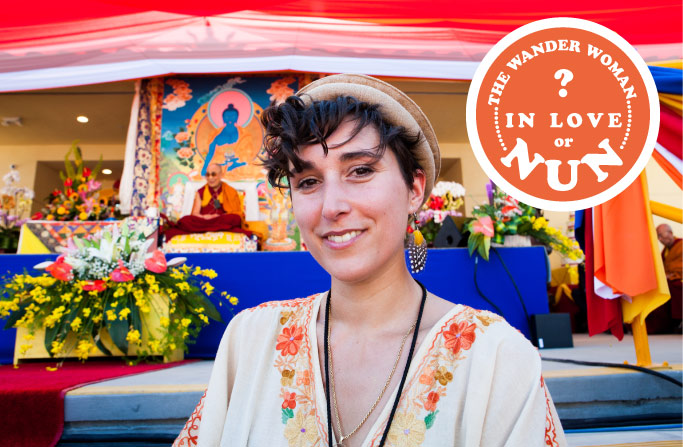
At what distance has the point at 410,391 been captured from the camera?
2.68 ft

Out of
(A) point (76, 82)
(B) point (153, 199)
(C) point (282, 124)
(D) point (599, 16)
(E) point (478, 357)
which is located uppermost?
(D) point (599, 16)

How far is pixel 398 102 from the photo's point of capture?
3.16 ft

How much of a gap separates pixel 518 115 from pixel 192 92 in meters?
4.61

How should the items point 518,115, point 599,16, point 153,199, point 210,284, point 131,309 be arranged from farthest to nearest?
point 153,199
point 599,16
point 210,284
point 518,115
point 131,309

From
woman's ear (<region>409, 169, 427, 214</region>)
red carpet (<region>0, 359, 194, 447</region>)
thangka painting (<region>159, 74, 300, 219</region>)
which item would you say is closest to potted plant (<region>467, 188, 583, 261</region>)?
woman's ear (<region>409, 169, 427, 214</region>)

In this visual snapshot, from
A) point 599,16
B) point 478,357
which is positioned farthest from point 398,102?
point 599,16

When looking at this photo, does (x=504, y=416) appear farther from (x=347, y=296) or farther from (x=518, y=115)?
(x=518, y=115)

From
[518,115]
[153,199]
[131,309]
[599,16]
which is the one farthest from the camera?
[153,199]

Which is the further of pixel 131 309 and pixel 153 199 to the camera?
pixel 153 199

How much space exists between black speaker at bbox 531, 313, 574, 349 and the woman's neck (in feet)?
8.31

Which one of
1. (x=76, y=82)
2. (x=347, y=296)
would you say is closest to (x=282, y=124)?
(x=347, y=296)

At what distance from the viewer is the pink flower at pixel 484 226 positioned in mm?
2947

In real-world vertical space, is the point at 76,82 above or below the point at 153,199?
above

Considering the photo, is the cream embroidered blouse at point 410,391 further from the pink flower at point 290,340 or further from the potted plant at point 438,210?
the potted plant at point 438,210
